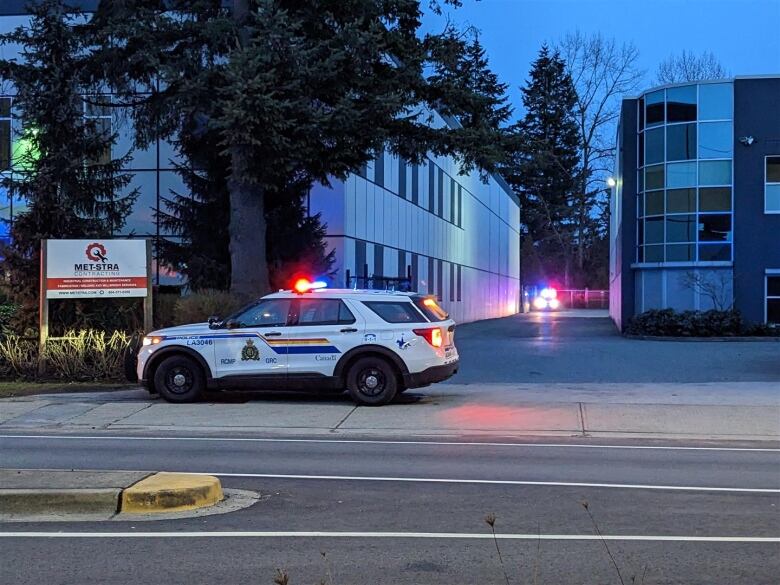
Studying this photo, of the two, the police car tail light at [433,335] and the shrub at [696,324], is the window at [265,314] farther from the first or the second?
the shrub at [696,324]

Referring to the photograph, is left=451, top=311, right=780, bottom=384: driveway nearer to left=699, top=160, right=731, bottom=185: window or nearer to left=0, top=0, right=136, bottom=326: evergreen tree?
left=699, top=160, right=731, bottom=185: window

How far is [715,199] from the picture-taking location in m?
31.7

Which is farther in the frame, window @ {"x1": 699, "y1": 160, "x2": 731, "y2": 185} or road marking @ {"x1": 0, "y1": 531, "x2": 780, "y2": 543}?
window @ {"x1": 699, "y1": 160, "x2": 731, "y2": 185}

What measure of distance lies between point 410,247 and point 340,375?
21.8 m

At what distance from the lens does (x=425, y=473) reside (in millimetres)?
8172

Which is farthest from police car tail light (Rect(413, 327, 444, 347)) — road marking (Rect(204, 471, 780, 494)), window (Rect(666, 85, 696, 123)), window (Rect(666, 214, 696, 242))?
window (Rect(666, 85, 696, 123))

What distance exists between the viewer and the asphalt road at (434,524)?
5055mm

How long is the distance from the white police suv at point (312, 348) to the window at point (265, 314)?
0.05ft

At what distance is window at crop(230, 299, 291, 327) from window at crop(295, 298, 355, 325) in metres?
0.26

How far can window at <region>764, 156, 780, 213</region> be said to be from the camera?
31.4m

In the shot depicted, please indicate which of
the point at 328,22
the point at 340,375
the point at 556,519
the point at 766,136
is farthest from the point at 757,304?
the point at 556,519

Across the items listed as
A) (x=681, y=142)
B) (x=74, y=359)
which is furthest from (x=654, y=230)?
(x=74, y=359)

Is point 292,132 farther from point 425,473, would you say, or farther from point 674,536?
point 674,536

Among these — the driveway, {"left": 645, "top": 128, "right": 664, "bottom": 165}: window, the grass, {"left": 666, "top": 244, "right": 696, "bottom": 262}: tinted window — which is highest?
{"left": 645, "top": 128, "right": 664, "bottom": 165}: window
